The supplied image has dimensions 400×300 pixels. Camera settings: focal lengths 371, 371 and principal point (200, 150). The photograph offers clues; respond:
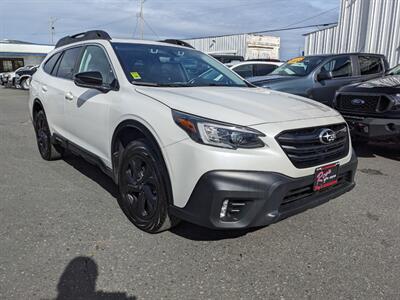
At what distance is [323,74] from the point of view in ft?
24.1

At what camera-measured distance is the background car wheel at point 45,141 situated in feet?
17.1

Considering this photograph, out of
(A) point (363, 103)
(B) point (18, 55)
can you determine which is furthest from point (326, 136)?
(B) point (18, 55)

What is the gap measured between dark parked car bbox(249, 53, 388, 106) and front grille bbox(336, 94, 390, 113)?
4.82 feet

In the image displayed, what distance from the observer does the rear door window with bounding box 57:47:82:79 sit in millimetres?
4496

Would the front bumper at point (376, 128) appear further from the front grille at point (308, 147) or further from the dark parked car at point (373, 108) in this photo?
the front grille at point (308, 147)

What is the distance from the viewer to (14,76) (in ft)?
82.2

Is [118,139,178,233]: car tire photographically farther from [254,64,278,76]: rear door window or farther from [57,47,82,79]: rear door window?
[254,64,278,76]: rear door window

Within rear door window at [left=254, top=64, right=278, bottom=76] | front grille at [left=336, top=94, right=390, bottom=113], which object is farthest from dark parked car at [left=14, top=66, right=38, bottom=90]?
front grille at [left=336, top=94, right=390, bottom=113]

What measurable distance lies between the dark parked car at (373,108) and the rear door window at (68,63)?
13.2 feet

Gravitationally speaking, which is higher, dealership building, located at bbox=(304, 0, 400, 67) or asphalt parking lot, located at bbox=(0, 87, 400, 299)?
dealership building, located at bbox=(304, 0, 400, 67)

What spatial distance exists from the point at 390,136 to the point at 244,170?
3525 millimetres

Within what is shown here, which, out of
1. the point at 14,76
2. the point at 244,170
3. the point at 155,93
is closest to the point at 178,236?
the point at 244,170

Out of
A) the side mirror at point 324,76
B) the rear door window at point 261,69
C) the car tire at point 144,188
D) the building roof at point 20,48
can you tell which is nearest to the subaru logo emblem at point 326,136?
the car tire at point 144,188

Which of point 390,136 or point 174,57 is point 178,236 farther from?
point 390,136
